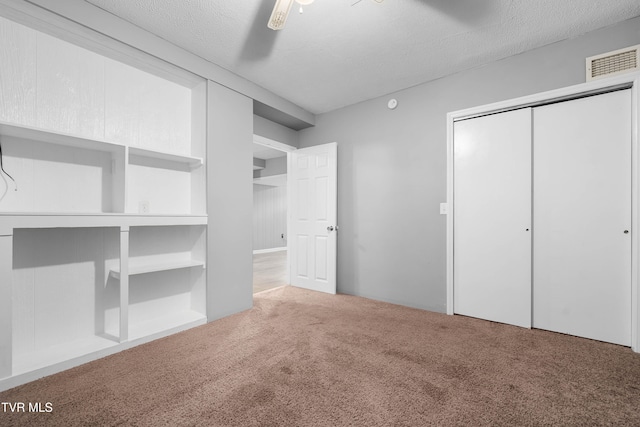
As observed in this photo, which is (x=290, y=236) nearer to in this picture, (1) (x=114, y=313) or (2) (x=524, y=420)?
(1) (x=114, y=313)

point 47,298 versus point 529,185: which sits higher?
point 529,185

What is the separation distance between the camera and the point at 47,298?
1979mm

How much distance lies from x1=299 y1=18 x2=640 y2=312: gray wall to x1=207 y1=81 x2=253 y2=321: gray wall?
51.4 inches

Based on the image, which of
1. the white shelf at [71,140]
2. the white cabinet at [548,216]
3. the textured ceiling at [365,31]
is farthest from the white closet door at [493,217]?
the white shelf at [71,140]

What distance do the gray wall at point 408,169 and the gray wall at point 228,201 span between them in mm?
1305

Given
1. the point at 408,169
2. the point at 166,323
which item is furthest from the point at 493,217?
the point at 166,323

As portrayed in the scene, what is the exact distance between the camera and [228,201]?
112 inches

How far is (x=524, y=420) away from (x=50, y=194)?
321 centimetres

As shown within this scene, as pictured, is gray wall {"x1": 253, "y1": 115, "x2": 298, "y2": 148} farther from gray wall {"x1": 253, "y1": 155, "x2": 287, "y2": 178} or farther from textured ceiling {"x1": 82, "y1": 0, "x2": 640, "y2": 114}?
gray wall {"x1": 253, "y1": 155, "x2": 287, "y2": 178}

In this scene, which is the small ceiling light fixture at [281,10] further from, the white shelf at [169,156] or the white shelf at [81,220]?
the white shelf at [81,220]

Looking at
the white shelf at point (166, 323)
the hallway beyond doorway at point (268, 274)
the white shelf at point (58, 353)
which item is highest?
the white shelf at point (58, 353)

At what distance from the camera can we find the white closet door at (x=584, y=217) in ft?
7.16

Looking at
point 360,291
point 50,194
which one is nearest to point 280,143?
point 360,291

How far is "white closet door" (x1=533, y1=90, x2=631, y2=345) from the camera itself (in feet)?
7.16
